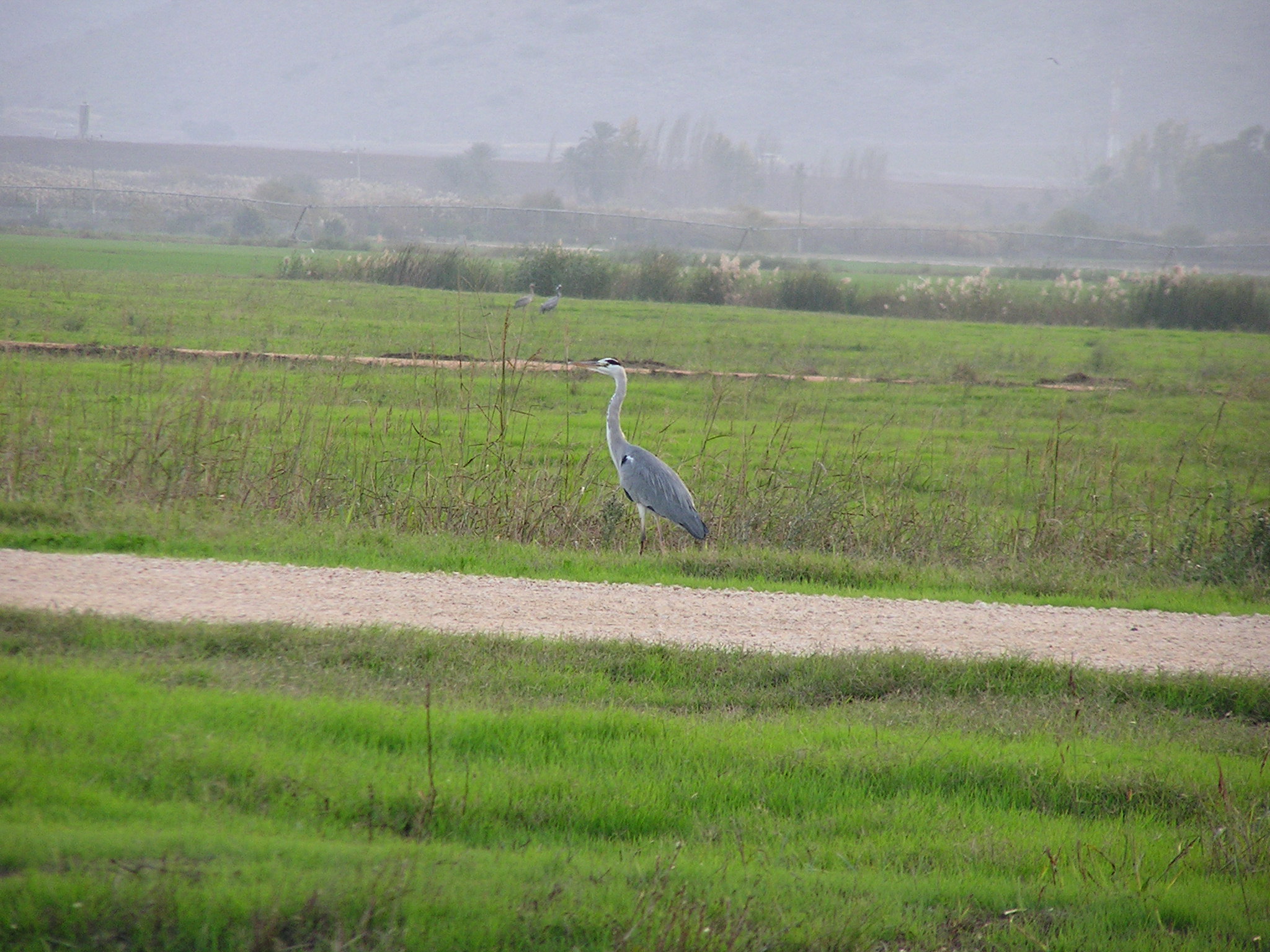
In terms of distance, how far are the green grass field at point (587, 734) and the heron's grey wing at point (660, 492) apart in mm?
464

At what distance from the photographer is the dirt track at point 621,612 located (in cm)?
770

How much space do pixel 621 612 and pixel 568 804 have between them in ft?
11.3

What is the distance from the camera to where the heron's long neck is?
490 inches

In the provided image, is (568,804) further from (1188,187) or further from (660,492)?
(1188,187)

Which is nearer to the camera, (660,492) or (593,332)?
(660,492)

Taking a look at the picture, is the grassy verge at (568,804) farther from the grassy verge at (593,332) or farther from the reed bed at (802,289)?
the reed bed at (802,289)

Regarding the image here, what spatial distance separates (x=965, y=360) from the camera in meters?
28.4

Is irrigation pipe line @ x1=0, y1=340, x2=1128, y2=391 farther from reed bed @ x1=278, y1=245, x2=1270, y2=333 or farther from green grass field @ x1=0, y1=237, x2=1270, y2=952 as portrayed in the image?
reed bed @ x1=278, y1=245, x2=1270, y2=333

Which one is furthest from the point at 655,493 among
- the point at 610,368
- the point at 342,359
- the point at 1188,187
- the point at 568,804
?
the point at 1188,187

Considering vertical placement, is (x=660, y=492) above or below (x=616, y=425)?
below

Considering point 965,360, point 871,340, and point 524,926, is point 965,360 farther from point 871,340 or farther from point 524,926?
point 524,926

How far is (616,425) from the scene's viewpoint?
42.4ft

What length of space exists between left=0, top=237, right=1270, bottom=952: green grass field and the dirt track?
447 millimetres

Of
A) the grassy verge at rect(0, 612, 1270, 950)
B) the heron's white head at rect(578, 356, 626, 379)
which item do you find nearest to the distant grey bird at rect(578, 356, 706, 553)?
the heron's white head at rect(578, 356, 626, 379)
